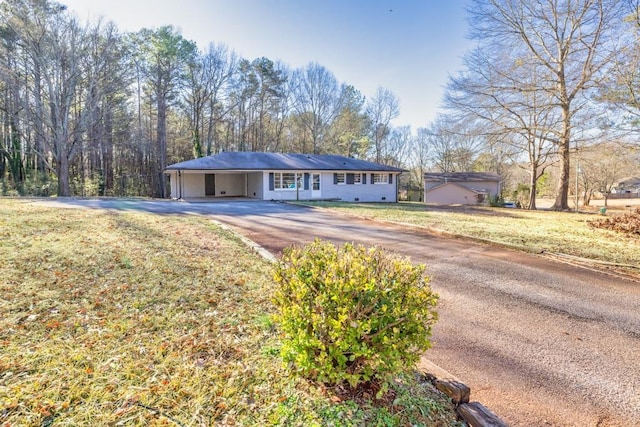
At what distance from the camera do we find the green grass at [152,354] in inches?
73.4

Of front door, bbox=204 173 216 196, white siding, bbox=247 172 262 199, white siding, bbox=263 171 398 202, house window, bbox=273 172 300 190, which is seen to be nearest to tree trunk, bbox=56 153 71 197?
front door, bbox=204 173 216 196

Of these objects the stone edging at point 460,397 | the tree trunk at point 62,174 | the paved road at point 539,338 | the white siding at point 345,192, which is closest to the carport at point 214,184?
the white siding at point 345,192

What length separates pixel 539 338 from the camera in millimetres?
3141

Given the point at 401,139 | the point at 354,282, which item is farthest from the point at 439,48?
the point at 401,139

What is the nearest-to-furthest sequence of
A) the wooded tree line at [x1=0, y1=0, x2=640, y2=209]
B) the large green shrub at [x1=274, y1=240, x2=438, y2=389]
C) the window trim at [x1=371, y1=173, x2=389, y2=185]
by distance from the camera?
the large green shrub at [x1=274, y1=240, x2=438, y2=389] < the wooded tree line at [x1=0, y1=0, x2=640, y2=209] < the window trim at [x1=371, y1=173, x2=389, y2=185]

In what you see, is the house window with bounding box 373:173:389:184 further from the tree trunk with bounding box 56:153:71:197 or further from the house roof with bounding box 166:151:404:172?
the tree trunk with bounding box 56:153:71:197

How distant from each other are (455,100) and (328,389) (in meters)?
17.9

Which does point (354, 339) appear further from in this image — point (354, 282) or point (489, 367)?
point (489, 367)

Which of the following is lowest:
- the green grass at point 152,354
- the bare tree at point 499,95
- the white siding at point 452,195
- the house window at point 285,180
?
the green grass at point 152,354

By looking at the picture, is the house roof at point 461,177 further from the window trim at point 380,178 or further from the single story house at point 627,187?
the single story house at point 627,187

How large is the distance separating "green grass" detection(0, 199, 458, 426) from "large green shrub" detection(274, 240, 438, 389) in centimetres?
23

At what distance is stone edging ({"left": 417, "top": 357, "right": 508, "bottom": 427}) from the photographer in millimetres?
1930

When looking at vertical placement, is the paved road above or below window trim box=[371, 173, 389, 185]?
below

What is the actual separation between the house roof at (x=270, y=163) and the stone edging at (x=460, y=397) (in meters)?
19.2
